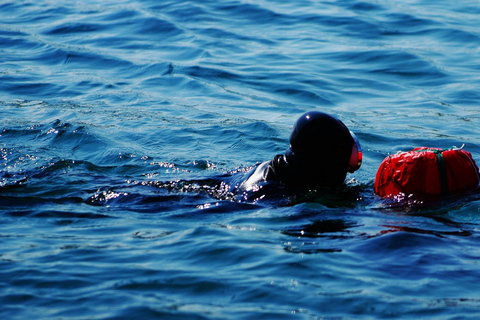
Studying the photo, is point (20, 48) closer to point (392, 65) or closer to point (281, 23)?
point (281, 23)

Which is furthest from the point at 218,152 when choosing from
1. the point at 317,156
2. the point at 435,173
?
the point at 435,173

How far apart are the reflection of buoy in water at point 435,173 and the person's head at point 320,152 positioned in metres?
0.39

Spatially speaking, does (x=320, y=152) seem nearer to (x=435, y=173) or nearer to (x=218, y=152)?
(x=435, y=173)

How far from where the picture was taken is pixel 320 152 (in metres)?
5.69

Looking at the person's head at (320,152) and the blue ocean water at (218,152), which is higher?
the person's head at (320,152)

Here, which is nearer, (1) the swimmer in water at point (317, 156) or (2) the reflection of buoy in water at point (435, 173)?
(2) the reflection of buoy in water at point (435, 173)

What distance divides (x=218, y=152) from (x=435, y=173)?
10.3 ft

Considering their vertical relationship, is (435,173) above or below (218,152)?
above

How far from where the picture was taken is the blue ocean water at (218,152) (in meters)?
4.17

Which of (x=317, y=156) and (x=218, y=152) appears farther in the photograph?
(x=218, y=152)

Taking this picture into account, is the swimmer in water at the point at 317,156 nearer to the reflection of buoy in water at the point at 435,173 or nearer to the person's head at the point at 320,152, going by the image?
the person's head at the point at 320,152

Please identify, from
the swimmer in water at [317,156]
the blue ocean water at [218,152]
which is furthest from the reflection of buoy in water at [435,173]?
the swimmer in water at [317,156]

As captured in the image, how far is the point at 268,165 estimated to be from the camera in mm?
5938

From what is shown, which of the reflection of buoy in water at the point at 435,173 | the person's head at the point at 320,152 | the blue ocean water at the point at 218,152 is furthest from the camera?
the person's head at the point at 320,152
